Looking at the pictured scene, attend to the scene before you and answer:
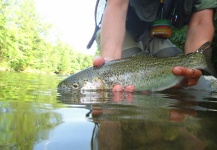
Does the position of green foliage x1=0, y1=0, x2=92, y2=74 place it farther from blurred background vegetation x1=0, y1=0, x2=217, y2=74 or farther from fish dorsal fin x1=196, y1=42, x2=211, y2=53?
fish dorsal fin x1=196, y1=42, x2=211, y2=53

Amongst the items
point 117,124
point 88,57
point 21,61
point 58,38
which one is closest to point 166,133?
point 117,124

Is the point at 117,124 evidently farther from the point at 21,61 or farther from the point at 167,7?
the point at 21,61

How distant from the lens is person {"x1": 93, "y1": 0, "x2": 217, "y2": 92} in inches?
92.4

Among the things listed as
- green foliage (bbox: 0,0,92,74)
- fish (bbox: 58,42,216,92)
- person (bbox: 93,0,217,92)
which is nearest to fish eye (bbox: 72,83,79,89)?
fish (bbox: 58,42,216,92)

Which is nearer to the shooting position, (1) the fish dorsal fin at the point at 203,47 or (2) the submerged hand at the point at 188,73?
(2) the submerged hand at the point at 188,73

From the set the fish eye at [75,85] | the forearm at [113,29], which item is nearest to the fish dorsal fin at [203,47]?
the forearm at [113,29]

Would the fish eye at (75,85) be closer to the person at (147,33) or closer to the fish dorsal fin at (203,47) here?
the person at (147,33)

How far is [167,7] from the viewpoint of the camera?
9.92ft

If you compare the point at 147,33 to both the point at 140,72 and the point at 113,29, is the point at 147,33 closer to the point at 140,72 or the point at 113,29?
the point at 140,72

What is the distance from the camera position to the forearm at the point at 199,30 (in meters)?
2.76

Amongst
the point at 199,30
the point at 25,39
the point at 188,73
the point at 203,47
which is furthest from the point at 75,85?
the point at 25,39

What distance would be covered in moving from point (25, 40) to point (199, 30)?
93.9 ft

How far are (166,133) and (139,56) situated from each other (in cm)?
190

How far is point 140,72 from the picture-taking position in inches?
100
